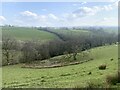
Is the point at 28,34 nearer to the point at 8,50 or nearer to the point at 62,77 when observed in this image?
the point at 8,50

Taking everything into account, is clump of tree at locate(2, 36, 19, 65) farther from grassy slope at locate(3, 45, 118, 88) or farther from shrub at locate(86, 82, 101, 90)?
shrub at locate(86, 82, 101, 90)

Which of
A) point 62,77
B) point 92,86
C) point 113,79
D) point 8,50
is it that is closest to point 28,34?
point 8,50

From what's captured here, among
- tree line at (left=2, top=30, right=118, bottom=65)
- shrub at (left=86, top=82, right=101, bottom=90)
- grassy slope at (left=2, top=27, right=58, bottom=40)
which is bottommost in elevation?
tree line at (left=2, top=30, right=118, bottom=65)

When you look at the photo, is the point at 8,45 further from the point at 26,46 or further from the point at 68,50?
the point at 68,50

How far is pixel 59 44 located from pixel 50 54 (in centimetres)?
555

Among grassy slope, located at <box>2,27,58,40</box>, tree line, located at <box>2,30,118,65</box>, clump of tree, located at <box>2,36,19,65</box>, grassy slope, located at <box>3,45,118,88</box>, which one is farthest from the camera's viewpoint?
grassy slope, located at <box>2,27,58,40</box>

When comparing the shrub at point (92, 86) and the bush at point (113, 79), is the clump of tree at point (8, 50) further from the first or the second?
the shrub at point (92, 86)

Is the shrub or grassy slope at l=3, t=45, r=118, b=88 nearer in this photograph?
the shrub

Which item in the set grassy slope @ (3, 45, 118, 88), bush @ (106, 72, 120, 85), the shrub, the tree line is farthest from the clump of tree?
the shrub

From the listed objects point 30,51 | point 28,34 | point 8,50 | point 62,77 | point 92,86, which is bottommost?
point 30,51

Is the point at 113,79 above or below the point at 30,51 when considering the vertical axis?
above

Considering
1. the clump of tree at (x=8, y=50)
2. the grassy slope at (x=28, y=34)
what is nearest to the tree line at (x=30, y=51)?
the clump of tree at (x=8, y=50)

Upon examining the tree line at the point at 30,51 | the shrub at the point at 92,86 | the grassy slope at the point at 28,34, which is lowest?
the tree line at the point at 30,51

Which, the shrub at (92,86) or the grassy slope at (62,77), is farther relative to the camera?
the grassy slope at (62,77)
